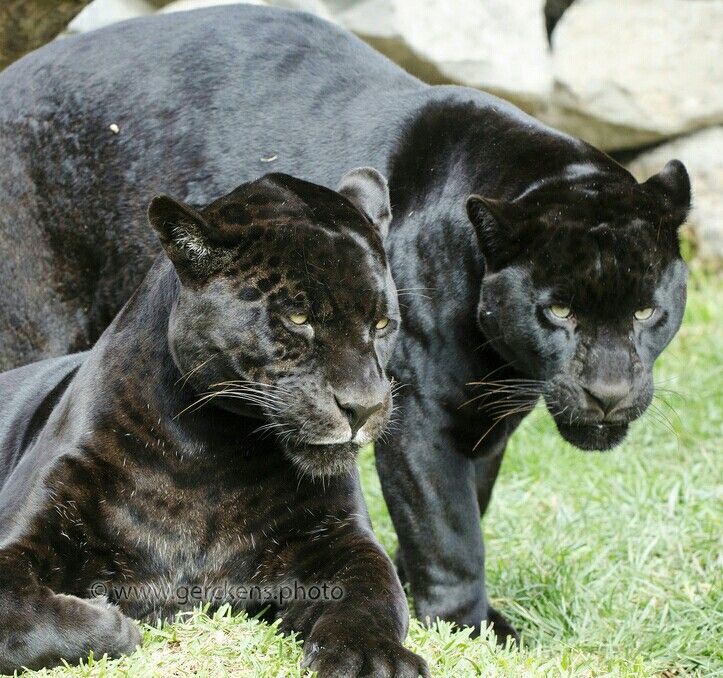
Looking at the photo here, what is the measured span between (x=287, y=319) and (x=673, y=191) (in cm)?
201

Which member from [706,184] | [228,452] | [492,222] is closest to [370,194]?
[492,222]

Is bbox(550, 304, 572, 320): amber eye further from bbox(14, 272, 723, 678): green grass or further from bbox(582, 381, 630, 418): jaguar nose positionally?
bbox(14, 272, 723, 678): green grass

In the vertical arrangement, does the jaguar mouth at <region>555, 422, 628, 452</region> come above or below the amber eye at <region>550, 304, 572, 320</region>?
below

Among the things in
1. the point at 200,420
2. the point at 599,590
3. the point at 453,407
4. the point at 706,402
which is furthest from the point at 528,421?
the point at 200,420

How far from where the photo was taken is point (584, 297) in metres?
4.89

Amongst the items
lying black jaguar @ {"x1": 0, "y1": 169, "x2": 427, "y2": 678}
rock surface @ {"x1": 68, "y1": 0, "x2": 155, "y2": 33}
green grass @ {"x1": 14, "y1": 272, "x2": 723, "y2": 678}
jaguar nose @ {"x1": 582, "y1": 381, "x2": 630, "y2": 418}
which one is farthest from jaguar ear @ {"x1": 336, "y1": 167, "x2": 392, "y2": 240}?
rock surface @ {"x1": 68, "y1": 0, "x2": 155, "y2": 33}

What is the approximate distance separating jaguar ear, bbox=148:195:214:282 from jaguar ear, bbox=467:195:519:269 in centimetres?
129

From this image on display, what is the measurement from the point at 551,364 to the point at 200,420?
143 centimetres

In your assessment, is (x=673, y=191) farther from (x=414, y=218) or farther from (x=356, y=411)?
(x=356, y=411)

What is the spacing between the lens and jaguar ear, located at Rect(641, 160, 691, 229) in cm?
516

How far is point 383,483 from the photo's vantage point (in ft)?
17.8

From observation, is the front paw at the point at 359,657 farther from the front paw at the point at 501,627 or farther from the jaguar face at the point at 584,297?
the front paw at the point at 501,627

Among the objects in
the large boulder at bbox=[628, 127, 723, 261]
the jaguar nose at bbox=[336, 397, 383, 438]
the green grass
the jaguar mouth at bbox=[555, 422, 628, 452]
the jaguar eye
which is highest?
the jaguar nose at bbox=[336, 397, 383, 438]

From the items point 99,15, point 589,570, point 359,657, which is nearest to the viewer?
point 359,657
